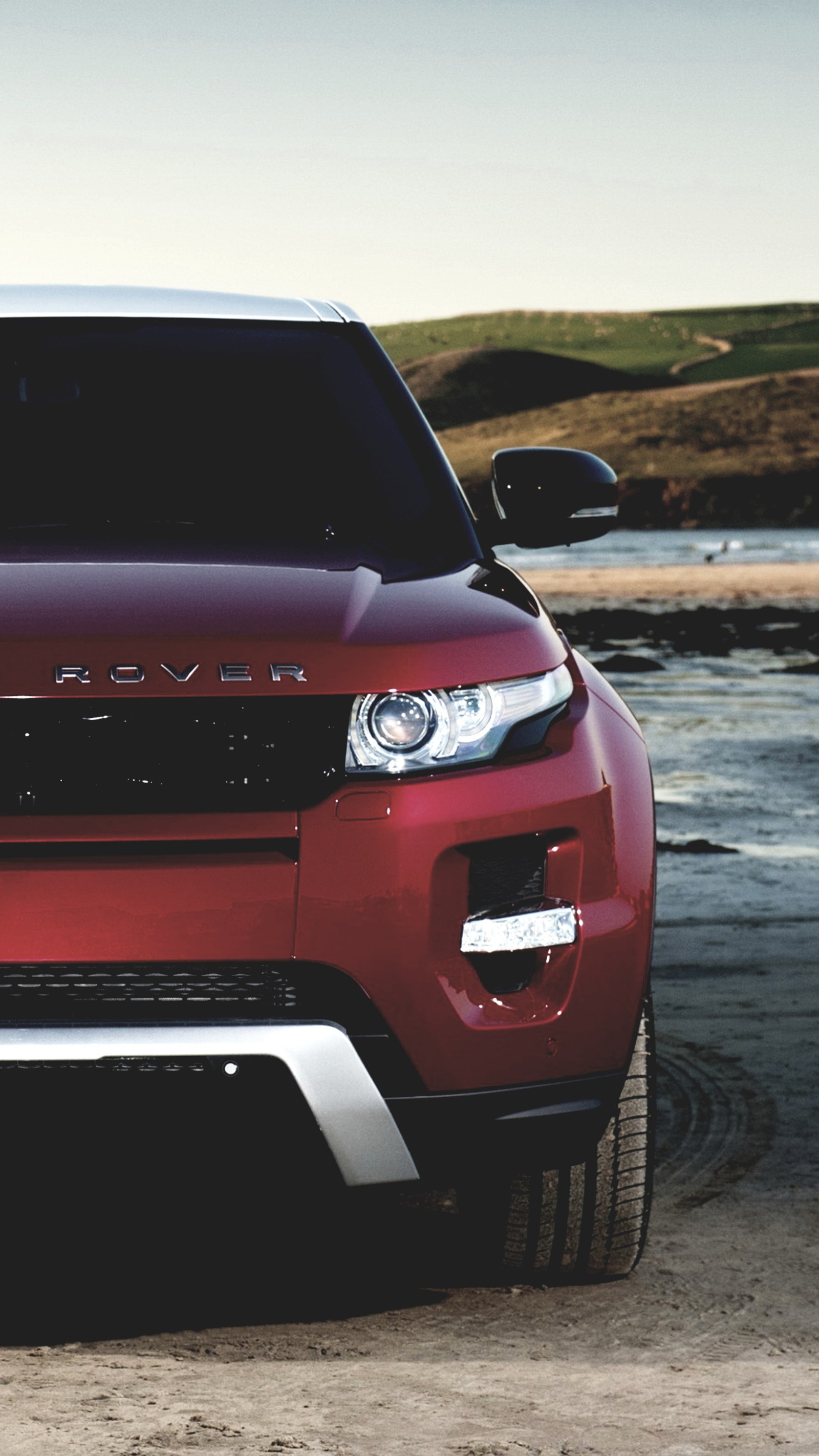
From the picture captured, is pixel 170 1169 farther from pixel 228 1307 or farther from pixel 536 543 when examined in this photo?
pixel 536 543

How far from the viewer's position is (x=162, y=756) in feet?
10.3

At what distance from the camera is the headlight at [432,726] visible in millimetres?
3193

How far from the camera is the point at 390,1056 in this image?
3146 mm

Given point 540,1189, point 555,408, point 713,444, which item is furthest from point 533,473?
point 555,408

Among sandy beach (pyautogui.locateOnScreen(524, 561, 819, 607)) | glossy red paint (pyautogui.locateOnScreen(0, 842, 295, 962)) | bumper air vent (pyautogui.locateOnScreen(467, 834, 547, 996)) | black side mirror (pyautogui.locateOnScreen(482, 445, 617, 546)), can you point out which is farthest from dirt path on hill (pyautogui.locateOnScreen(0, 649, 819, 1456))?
sandy beach (pyautogui.locateOnScreen(524, 561, 819, 607))

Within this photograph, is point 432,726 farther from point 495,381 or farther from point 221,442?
point 495,381

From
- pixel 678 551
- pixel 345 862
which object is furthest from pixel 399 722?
pixel 678 551

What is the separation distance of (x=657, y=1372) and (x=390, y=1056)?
716mm

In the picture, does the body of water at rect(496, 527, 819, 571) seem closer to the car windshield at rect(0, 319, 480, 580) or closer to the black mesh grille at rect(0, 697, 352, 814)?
the car windshield at rect(0, 319, 480, 580)

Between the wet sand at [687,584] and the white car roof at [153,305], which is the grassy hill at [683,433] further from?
the white car roof at [153,305]

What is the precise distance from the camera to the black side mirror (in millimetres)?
4371

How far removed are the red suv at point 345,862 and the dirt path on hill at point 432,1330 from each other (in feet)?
0.77

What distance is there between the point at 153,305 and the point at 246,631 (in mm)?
1817

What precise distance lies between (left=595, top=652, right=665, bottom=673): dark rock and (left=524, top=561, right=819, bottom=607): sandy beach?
15.9 m
